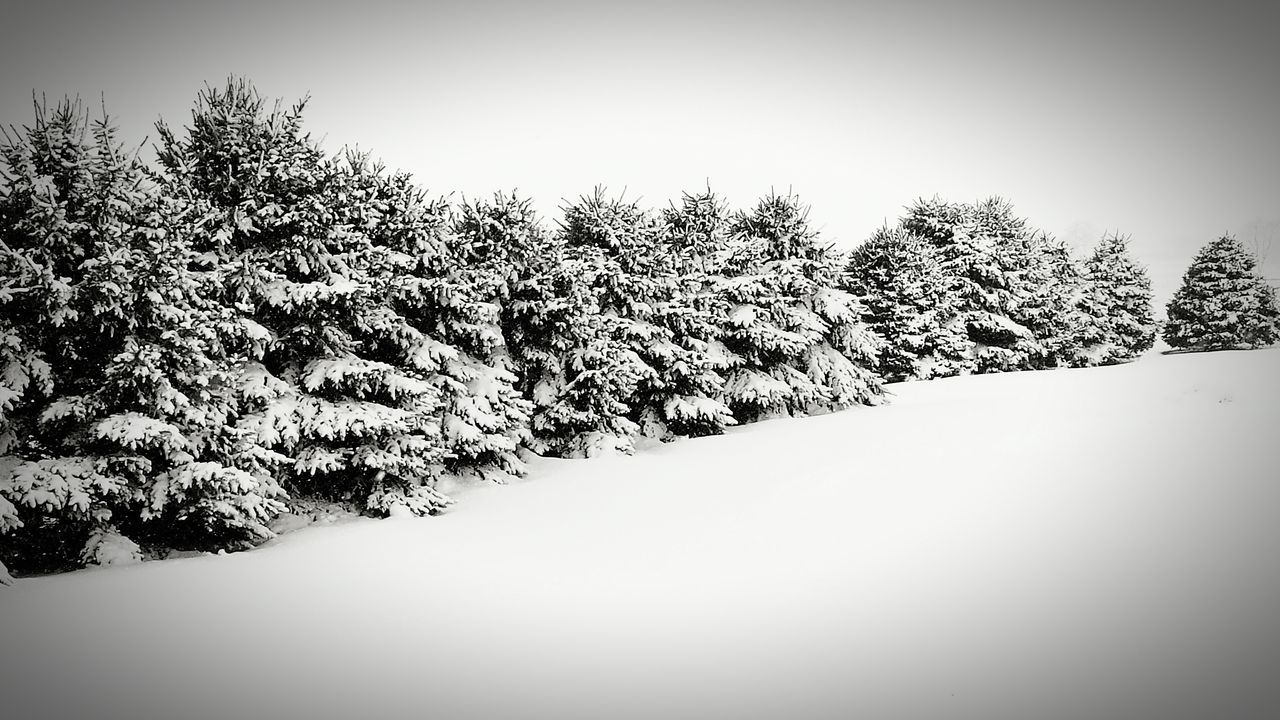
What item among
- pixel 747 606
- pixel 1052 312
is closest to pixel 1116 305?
pixel 1052 312

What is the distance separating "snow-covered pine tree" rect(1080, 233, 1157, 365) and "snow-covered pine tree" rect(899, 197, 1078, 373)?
9.55 ft

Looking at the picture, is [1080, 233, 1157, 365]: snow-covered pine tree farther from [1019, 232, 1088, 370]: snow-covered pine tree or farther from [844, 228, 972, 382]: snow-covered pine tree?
[844, 228, 972, 382]: snow-covered pine tree

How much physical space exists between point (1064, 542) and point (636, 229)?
39.9 ft

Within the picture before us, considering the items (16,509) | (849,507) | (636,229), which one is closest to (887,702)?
(849,507)

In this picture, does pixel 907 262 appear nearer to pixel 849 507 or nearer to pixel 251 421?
pixel 849 507

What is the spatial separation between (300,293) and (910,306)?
27118 mm

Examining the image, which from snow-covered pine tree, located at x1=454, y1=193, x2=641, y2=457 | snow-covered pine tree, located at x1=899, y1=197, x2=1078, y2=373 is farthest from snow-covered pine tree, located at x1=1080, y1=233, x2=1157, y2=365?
snow-covered pine tree, located at x1=454, y1=193, x2=641, y2=457

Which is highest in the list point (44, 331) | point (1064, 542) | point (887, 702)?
point (44, 331)

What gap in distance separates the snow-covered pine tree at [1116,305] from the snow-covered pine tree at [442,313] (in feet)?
124

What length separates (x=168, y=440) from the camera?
314 inches

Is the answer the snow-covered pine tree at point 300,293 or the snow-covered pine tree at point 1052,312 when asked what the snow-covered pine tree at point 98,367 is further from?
the snow-covered pine tree at point 1052,312

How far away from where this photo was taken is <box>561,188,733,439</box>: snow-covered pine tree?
1619 centimetres

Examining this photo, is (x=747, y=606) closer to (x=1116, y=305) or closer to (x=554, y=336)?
(x=554, y=336)

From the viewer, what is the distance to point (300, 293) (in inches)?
397
